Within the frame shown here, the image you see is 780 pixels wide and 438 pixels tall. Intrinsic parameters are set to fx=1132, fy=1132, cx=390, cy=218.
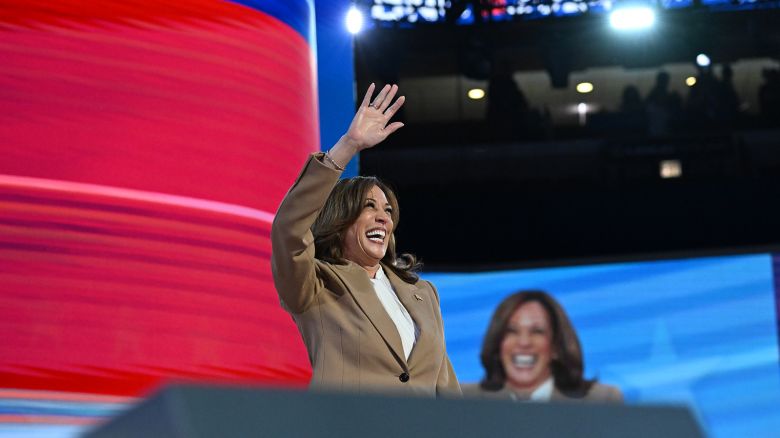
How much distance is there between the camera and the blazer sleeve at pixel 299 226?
1.72m

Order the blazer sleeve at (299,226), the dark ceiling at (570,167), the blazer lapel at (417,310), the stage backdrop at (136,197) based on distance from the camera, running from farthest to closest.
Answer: the dark ceiling at (570,167), the stage backdrop at (136,197), the blazer lapel at (417,310), the blazer sleeve at (299,226)

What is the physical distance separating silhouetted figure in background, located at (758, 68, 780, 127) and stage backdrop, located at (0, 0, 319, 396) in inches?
214

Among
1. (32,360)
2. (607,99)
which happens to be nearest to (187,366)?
(32,360)

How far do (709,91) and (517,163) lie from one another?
54.2 inches

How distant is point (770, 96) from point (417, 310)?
254 inches

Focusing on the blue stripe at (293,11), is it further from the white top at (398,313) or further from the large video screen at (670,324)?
the large video screen at (670,324)

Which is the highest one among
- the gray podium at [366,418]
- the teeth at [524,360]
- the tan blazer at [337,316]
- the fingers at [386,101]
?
the teeth at [524,360]

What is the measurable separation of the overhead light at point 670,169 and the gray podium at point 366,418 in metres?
6.96

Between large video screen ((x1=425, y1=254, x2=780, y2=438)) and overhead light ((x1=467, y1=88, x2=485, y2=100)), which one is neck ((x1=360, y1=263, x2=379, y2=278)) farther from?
overhead light ((x1=467, y1=88, x2=485, y2=100))

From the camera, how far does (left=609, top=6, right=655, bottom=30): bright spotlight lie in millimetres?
6828

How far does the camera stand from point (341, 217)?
193 centimetres

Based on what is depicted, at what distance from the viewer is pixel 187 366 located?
110 inches

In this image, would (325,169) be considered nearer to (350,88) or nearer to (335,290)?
(335,290)

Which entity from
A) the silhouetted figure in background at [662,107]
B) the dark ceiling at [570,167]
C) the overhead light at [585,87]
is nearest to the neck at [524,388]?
the dark ceiling at [570,167]
